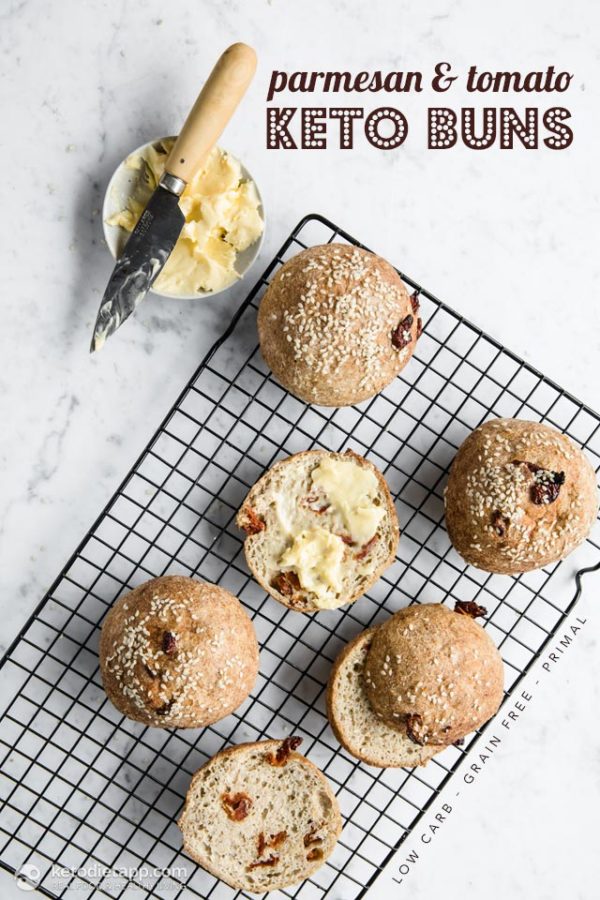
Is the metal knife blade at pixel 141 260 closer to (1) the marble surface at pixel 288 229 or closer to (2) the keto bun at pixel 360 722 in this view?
(1) the marble surface at pixel 288 229

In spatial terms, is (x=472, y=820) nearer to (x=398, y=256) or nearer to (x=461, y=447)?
(x=461, y=447)

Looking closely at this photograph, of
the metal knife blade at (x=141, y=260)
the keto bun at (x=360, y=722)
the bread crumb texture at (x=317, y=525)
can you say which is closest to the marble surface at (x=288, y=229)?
the metal knife blade at (x=141, y=260)

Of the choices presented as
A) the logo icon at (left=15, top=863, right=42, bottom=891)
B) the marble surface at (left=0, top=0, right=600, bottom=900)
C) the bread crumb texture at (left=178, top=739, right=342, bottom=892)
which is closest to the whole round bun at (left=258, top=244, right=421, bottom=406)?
the marble surface at (left=0, top=0, right=600, bottom=900)

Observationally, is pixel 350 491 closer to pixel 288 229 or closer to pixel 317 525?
pixel 317 525

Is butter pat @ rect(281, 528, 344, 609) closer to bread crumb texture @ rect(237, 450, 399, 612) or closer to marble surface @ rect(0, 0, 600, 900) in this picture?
bread crumb texture @ rect(237, 450, 399, 612)

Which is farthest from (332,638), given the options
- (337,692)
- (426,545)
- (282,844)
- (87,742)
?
(87,742)
